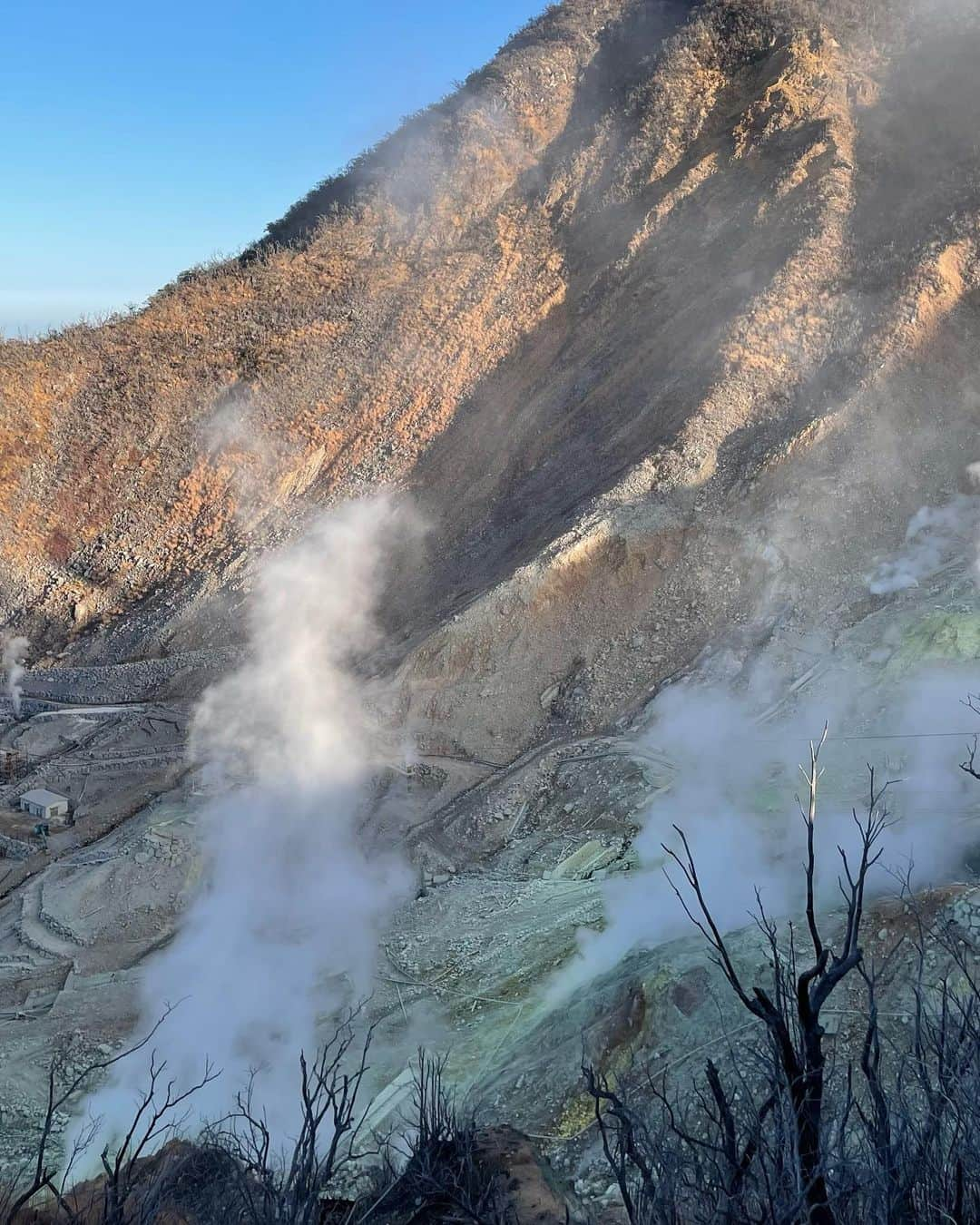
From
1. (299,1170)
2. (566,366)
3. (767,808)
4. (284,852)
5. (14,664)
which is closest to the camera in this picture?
(299,1170)

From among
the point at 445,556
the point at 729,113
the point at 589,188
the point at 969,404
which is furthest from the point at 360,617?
the point at 729,113

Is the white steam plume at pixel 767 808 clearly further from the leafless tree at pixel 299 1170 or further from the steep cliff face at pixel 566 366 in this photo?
the leafless tree at pixel 299 1170

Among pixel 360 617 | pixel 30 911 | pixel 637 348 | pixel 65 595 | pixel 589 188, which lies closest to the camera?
pixel 30 911

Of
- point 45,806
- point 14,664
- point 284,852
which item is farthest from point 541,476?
point 14,664

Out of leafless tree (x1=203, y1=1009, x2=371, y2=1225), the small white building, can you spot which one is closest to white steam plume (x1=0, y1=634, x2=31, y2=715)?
the small white building

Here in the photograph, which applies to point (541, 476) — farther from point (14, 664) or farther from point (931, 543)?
point (14, 664)

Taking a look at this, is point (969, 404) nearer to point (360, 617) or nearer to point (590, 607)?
point (590, 607)

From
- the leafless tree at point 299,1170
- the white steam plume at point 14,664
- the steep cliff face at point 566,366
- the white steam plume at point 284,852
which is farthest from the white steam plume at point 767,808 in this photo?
the white steam plume at point 14,664
